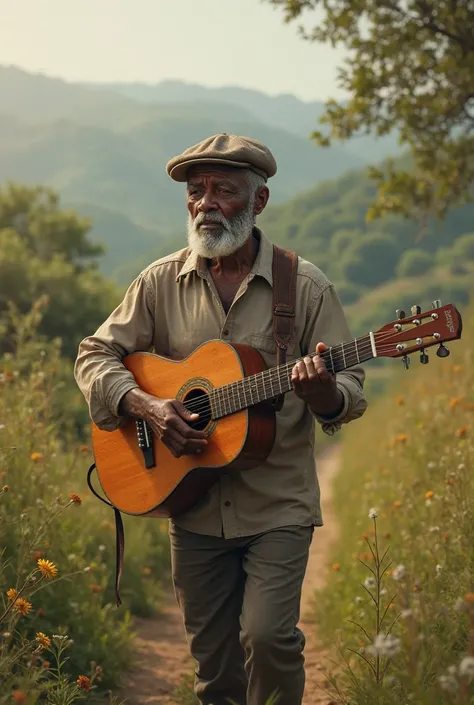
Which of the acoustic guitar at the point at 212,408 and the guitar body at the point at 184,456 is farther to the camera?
the guitar body at the point at 184,456

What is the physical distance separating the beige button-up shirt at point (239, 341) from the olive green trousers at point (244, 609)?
93 millimetres

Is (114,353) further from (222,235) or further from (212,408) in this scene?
(222,235)

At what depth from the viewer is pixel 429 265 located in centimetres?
8906

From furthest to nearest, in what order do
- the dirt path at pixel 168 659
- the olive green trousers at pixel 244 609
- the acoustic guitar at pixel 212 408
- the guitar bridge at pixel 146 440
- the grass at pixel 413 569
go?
the dirt path at pixel 168 659 < the guitar bridge at pixel 146 440 < the olive green trousers at pixel 244 609 < the acoustic guitar at pixel 212 408 < the grass at pixel 413 569

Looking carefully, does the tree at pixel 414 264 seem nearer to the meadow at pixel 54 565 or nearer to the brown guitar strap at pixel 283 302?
the meadow at pixel 54 565

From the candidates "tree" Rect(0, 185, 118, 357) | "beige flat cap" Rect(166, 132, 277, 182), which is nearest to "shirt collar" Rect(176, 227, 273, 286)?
"beige flat cap" Rect(166, 132, 277, 182)

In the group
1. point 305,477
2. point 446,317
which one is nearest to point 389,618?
point 305,477

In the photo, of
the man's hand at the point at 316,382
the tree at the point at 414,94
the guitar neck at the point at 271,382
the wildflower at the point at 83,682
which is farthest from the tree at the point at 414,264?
the wildflower at the point at 83,682

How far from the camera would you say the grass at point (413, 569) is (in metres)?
2.91

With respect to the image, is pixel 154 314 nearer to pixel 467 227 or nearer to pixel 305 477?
pixel 305 477

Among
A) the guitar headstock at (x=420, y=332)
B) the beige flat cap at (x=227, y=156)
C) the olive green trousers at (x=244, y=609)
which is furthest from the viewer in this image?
the beige flat cap at (x=227, y=156)

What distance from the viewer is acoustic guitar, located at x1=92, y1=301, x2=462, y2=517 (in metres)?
3.67

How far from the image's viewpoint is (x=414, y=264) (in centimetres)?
8938

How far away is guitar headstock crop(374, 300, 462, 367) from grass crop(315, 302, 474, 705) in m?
0.58
